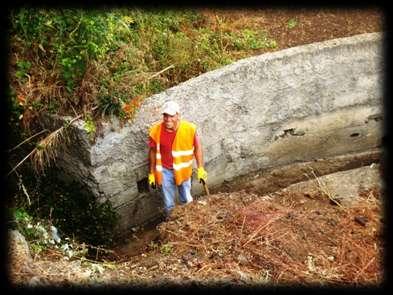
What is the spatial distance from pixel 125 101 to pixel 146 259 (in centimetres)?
214

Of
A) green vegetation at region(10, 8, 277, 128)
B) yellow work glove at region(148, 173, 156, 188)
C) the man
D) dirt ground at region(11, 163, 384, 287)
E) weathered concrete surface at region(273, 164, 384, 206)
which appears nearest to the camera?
dirt ground at region(11, 163, 384, 287)

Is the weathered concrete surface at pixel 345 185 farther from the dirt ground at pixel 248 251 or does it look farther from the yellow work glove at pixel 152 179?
the yellow work glove at pixel 152 179

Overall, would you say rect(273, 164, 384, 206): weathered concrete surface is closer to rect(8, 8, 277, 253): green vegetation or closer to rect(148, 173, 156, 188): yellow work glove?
rect(148, 173, 156, 188): yellow work glove

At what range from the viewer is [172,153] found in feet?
24.1

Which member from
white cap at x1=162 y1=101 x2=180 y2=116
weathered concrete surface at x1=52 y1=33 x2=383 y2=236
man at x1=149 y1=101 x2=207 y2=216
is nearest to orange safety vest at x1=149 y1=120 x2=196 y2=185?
man at x1=149 y1=101 x2=207 y2=216

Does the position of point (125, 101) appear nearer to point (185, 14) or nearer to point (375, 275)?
point (185, 14)

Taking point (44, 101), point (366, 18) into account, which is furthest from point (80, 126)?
point (366, 18)

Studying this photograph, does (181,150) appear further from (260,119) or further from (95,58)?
(260,119)

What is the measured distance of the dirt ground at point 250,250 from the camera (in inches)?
226

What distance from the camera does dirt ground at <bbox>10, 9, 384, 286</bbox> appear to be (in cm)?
573

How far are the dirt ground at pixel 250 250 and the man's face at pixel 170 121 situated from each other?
0.97 m

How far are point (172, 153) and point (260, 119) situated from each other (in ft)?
6.20

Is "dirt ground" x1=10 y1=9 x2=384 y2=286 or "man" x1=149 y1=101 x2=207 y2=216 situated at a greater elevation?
"man" x1=149 y1=101 x2=207 y2=216

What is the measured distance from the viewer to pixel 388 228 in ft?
22.7
